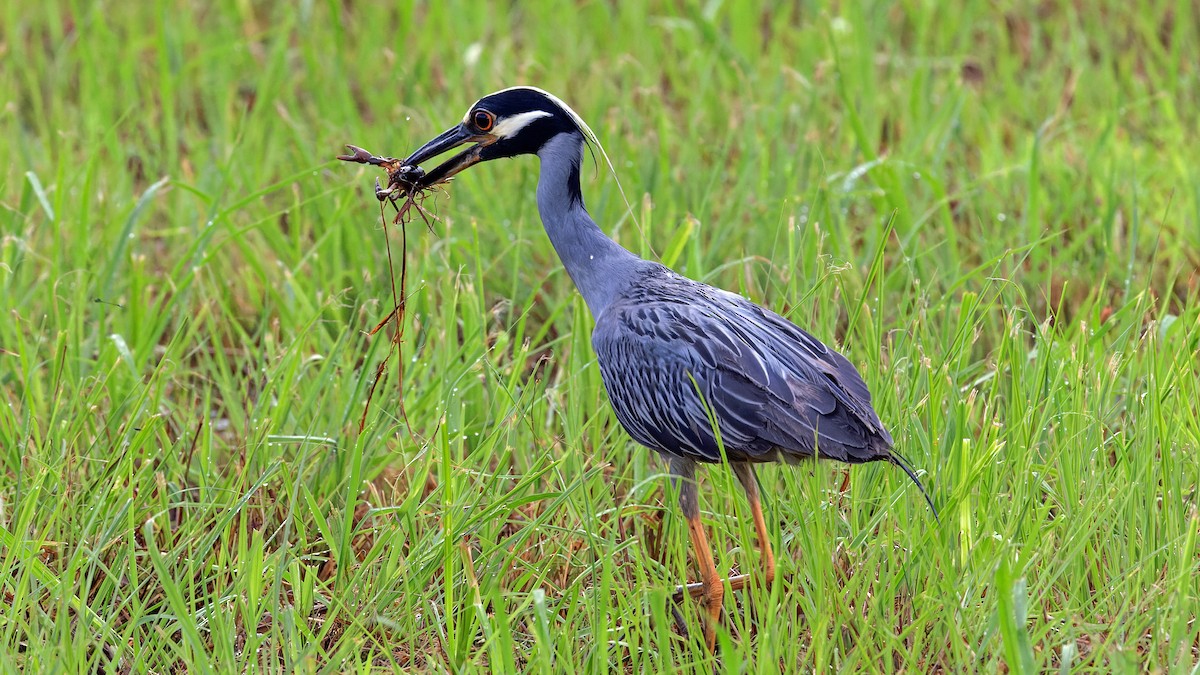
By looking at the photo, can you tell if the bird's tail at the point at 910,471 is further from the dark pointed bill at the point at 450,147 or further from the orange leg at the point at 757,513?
the dark pointed bill at the point at 450,147

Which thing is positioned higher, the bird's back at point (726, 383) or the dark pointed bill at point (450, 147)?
the dark pointed bill at point (450, 147)

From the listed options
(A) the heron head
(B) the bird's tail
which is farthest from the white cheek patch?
(B) the bird's tail

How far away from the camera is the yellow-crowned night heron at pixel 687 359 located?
329cm

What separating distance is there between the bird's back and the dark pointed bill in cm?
59

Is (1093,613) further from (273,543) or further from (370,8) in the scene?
(370,8)

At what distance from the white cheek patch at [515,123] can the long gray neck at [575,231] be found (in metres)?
0.08

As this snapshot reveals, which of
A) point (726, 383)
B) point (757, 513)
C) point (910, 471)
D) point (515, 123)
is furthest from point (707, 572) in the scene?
point (515, 123)

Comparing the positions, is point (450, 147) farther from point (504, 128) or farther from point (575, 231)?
point (575, 231)

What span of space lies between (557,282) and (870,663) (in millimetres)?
2335

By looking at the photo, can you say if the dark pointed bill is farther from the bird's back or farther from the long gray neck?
the bird's back

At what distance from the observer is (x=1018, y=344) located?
3568 millimetres

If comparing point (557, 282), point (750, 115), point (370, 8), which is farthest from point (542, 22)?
point (557, 282)

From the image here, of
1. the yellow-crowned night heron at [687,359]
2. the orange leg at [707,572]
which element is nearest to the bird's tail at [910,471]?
the yellow-crowned night heron at [687,359]

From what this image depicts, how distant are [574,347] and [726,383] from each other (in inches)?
28.3
